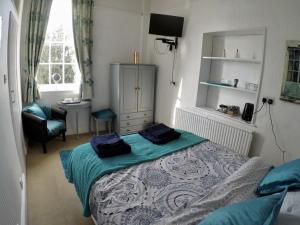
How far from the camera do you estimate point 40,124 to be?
3404mm

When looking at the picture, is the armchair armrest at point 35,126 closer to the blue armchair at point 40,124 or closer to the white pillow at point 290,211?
the blue armchair at point 40,124

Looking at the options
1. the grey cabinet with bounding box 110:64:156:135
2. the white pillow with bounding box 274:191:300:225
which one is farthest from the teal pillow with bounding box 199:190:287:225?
the grey cabinet with bounding box 110:64:156:135

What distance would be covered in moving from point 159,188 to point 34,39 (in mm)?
3408

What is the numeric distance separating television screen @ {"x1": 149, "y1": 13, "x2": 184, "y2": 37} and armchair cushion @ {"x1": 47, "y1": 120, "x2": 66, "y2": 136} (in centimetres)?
231

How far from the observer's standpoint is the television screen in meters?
3.74

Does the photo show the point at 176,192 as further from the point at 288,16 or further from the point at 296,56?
the point at 288,16

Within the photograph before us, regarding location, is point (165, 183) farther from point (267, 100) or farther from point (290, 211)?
point (267, 100)

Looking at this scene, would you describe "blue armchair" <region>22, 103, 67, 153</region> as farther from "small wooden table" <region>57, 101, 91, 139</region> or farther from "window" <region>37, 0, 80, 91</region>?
"window" <region>37, 0, 80, 91</region>

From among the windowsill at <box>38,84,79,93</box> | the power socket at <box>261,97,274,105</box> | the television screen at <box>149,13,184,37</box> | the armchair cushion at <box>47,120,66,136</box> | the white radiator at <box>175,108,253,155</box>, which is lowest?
the armchair cushion at <box>47,120,66,136</box>

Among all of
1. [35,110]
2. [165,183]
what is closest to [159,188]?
→ [165,183]

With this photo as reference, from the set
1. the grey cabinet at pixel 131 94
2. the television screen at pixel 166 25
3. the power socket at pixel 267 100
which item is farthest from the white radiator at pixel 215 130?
the television screen at pixel 166 25

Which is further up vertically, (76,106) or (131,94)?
(131,94)

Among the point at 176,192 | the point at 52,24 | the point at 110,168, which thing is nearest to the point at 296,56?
the point at 176,192

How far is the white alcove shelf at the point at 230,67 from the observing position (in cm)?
298
